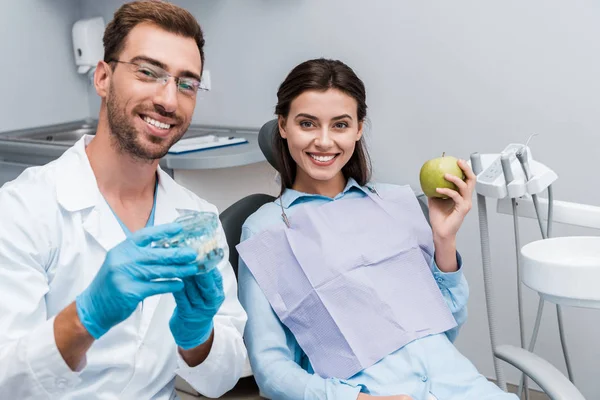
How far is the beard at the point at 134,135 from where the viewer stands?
1.36m

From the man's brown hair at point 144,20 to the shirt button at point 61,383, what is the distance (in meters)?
0.62

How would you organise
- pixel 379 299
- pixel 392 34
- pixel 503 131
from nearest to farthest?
pixel 379 299
pixel 503 131
pixel 392 34

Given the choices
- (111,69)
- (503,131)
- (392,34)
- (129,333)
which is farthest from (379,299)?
(392,34)

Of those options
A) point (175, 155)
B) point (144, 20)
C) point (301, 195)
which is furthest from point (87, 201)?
point (175, 155)

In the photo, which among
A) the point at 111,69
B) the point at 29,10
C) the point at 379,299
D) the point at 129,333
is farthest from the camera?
the point at 29,10

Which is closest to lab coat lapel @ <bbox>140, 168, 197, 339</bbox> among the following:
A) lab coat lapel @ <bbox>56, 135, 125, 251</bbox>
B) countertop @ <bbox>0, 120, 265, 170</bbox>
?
lab coat lapel @ <bbox>56, 135, 125, 251</bbox>

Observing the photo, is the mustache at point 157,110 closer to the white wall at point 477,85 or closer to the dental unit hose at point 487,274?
the dental unit hose at point 487,274

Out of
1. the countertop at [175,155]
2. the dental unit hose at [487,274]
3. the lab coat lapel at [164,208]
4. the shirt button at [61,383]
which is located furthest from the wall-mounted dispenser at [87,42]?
the shirt button at [61,383]

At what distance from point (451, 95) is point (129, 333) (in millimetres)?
1457

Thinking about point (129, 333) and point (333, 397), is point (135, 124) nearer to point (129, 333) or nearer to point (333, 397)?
point (129, 333)

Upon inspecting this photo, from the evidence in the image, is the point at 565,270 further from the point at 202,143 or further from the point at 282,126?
the point at 202,143

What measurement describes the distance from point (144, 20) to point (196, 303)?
1.91ft

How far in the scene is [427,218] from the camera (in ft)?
5.95

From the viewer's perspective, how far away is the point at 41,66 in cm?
317
